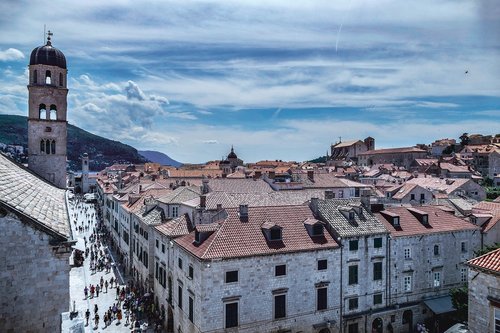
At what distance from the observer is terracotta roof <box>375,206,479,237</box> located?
97.0 ft

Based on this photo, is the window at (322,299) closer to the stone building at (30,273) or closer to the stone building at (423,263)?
the stone building at (423,263)

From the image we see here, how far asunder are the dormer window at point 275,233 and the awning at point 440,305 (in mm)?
13872

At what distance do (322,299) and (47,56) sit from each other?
2928cm

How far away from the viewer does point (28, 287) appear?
1077 cm

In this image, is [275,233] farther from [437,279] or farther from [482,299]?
[437,279]

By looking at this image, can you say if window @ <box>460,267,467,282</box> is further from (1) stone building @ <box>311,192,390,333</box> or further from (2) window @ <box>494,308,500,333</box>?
(2) window @ <box>494,308,500,333</box>

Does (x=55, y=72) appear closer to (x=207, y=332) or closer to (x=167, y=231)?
(x=167, y=231)

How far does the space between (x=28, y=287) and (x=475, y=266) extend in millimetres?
17578

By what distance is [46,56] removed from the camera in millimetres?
31859

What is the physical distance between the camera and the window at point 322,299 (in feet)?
83.1

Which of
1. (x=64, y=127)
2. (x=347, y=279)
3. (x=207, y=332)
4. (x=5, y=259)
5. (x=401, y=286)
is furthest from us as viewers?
(x=64, y=127)

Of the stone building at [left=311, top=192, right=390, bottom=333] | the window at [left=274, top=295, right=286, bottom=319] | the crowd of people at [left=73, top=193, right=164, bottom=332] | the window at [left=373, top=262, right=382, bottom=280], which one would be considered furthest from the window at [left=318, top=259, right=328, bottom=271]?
the crowd of people at [left=73, top=193, right=164, bottom=332]

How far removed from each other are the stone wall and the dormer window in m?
15.0

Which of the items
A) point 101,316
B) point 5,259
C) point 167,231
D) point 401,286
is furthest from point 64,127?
point 401,286
